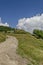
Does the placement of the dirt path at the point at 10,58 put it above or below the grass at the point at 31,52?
above

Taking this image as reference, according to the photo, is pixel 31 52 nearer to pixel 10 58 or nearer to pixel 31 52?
pixel 31 52

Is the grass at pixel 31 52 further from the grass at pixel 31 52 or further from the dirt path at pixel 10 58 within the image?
the dirt path at pixel 10 58

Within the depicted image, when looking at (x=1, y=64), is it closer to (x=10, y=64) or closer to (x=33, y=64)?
(x=10, y=64)

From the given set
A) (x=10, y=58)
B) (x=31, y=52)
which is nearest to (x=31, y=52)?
(x=31, y=52)

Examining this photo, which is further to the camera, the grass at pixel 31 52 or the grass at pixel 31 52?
the grass at pixel 31 52

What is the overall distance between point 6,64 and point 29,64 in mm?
3958

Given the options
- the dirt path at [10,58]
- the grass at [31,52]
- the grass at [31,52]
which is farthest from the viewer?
the grass at [31,52]

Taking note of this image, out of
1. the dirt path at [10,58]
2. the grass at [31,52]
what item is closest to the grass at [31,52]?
the grass at [31,52]

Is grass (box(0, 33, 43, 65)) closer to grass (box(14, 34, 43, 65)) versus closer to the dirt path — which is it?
grass (box(14, 34, 43, 65))

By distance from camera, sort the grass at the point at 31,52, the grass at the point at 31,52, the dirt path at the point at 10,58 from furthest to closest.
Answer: the grass at the point at 31,52 → the grass at the point at 31,52 → the dirt path at the point at 10,58

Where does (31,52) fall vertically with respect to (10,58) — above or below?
below

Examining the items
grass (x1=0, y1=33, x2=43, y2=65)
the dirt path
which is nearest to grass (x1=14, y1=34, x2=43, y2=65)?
grass (x1=0, y1=33, x2=43, y2=65)

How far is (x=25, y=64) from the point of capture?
33469mm

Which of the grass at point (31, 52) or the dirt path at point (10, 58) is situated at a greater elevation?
the dirt path at point (10, 58)
